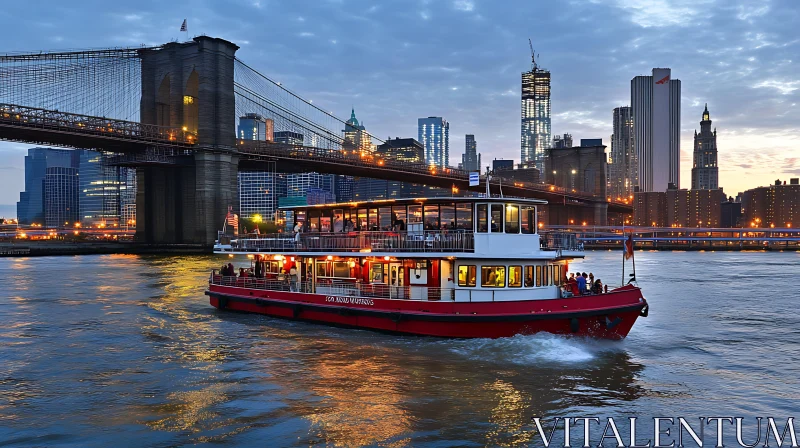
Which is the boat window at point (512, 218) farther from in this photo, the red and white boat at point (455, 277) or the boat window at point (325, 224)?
the boat window at point (325, 224)

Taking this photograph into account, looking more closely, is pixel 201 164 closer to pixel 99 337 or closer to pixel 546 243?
pixel 99 337

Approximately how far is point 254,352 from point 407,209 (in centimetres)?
772

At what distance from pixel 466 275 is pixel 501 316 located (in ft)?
6.55

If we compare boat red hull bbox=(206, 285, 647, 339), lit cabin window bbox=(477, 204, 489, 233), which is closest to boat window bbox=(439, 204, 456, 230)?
lit cabin window bbox=(477, 204, 489, 233)

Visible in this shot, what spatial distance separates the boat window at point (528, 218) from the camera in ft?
71.9

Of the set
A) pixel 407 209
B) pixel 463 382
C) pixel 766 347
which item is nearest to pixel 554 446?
pixel 463 382

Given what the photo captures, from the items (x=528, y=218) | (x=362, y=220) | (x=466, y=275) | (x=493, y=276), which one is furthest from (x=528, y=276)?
(x=362, y=220)

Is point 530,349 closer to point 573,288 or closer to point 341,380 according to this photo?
point 573,288

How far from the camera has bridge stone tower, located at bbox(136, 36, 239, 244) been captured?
79500 mm

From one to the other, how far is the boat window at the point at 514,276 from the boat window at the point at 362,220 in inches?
265

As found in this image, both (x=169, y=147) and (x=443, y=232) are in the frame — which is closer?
(x=443, y=232)

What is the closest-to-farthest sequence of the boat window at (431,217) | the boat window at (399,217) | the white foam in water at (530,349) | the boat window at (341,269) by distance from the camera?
1. the white foam in water at (530,349)
2. the boat window at (431,217)
3. the boat window at (399,217)
4. the boat window at (341,269)

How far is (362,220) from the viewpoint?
25.5 metres

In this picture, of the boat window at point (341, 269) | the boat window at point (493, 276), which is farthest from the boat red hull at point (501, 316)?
the boat window at point (341, 269)
